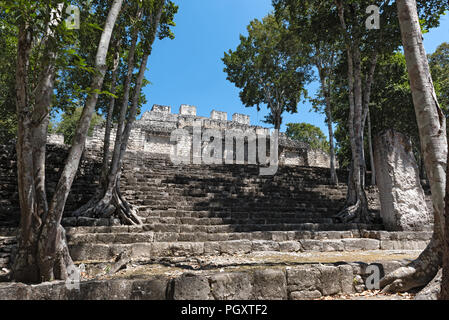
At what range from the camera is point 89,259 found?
4.32 m

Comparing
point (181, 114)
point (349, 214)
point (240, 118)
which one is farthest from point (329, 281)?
point (240, 118)

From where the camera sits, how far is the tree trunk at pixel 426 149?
3219mm

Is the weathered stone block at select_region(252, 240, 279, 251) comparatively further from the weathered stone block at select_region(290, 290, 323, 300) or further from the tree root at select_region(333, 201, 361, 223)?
the tree root at select_region(333, 201, 361, 223)

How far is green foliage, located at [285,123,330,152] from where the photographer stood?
35.2 metres

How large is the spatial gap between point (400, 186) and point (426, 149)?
13.2 ft

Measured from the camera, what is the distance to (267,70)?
17.1 meters

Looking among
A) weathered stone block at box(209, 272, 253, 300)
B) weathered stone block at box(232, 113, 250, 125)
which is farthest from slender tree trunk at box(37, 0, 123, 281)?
weathered stone block at box(232, 113, 250, 125)

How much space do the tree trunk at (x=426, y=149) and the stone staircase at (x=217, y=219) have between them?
2384 mm

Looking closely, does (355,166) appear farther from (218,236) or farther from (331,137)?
(218,236)

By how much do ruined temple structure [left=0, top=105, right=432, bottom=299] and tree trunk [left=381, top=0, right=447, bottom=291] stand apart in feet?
1.09
